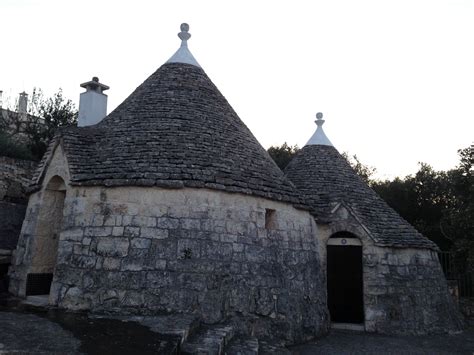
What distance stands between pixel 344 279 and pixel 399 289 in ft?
10.3

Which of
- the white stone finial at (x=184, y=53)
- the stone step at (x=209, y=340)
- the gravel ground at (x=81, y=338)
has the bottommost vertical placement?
the stone step at (x=209, y=340)

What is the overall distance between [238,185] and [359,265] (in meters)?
6.36

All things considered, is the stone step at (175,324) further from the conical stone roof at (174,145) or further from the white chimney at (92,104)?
the white chimney at (92,104)

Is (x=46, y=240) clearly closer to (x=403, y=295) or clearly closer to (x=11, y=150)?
(x=11, y=150)

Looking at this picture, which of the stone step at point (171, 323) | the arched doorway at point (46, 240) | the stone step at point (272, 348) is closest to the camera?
the stone step at point (171, 323)

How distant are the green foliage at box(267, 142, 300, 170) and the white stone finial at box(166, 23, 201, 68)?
12.5 metres

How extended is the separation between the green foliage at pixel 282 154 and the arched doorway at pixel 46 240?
50.1 ft

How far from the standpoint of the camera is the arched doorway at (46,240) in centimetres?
718

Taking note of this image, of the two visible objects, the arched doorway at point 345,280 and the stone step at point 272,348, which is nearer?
the stone step at point 272,348

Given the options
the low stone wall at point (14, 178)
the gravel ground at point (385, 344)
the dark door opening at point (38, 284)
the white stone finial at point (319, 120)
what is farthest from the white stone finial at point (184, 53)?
the gravel ground at point (385, 344)

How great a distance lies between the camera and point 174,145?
24.0 feet

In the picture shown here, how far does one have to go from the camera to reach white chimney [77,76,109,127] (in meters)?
10.1

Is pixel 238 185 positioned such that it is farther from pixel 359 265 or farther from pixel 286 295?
pixel 359 265

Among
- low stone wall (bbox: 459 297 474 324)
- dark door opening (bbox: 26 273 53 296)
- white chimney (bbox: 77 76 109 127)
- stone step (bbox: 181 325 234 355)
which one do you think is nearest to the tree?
white chimney (bbox: 77 76 109 127)
